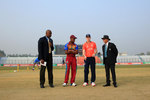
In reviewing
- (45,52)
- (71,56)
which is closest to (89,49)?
(71,56)

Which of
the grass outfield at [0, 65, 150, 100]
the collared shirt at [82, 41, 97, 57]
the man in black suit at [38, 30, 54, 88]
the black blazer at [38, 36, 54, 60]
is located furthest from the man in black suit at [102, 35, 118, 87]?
the black blazer at [38, 36, 54, 60]

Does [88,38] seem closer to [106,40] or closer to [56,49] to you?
[106,40]

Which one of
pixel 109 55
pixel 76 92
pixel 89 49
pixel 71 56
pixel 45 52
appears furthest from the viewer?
pixel 89 49

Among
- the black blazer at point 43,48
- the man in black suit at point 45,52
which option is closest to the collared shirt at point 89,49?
the man in black suit at point 45,52

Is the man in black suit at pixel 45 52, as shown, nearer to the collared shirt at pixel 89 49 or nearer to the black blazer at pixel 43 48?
the black blazer at pixel 43 48

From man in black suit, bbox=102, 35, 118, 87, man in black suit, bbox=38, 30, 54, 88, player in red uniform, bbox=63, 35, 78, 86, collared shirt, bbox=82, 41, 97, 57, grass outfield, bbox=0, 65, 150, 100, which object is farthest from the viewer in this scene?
collared shirt, bbox=82, 41, 97, 57

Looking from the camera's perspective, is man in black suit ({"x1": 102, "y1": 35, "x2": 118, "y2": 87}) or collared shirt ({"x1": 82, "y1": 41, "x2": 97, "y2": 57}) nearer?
man in black suit ({"x1": 102, "y1": 35, "x2": 118, "y2": 87})

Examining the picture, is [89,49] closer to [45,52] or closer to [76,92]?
[45,52]

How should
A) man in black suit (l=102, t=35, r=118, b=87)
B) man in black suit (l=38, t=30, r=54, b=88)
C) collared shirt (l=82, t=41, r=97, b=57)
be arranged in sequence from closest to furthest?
man in black suit (l=38, t=30, r=54, b=88), man in black suit (l=102, t=35, r=118, b=87), collared shirt (l=82, t=41, r=97, b=57)

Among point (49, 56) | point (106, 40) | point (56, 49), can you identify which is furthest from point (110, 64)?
point (56, 49)

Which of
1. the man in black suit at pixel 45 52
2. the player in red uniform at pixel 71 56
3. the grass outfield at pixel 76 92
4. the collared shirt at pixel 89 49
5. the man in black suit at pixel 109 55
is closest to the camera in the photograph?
the grass outfield at pixel 76 92

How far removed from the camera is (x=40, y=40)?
5.32 m

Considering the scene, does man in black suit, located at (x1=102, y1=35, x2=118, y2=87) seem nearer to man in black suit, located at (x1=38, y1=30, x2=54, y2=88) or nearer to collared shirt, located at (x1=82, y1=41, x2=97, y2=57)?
collared shirt, located at (x1=82, y1=41, x2=97, y2=57)

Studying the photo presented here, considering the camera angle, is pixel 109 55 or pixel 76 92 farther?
pixel 109 55
